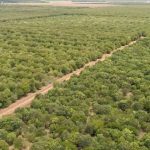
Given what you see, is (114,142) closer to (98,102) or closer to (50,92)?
(98,102)

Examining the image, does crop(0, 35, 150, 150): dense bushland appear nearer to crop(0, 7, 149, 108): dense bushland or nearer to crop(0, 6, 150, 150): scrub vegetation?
crop(0, 6, 150, 150): scrub vegetation

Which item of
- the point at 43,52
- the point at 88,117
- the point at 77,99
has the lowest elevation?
the point at 88,117

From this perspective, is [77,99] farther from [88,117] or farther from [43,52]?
[43,52]

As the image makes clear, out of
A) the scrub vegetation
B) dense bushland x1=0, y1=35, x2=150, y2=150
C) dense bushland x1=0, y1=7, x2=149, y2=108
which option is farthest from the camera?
dense bushland x1=0, y1=7, x2=149, y2=108

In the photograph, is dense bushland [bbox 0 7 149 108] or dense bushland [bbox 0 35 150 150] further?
dense bushland [bbox 0 7 149 108]

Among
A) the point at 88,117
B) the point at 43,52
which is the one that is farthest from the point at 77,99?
the point at 43,52

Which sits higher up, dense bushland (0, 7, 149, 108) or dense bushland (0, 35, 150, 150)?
dense bushland (0, 7, 149, 108)

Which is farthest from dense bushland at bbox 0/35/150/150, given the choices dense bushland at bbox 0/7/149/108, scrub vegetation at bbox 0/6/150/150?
dense bushland at bbox 0/7/149/108

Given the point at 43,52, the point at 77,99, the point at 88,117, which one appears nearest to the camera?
the point at 88,117

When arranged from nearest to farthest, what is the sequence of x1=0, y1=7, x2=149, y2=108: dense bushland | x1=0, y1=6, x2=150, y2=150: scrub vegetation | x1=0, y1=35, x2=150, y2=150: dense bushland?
x1=0, y1=35, x2=150, y2=150: dense bushland
x1=0, y1=6, x2=150, y2=150: scrub vegetation
x1=0, y1=7, x2=149, y2=108: dense bushland

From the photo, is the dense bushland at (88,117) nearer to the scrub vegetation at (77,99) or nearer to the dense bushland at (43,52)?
the scrub vegetation at (77,99)
